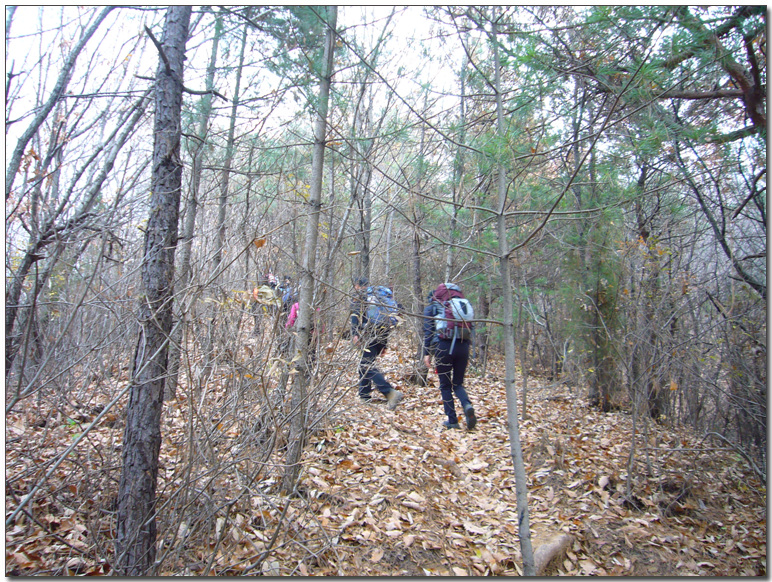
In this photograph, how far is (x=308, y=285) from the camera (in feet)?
9.96

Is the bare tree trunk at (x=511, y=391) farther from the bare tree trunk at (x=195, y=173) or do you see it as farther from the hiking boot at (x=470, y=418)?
the hiking boot at (x=470, y=418)

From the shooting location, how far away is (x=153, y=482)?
2213mm

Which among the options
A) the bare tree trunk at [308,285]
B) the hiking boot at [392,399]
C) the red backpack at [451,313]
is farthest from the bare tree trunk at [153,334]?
the hiking boot at [392,399]

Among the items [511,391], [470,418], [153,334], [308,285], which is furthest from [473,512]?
[153,334]

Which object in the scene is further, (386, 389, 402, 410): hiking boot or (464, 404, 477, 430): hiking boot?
(386, 389, 402, 410): hiking boot

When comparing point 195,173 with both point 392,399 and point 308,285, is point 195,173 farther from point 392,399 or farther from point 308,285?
point 392,399

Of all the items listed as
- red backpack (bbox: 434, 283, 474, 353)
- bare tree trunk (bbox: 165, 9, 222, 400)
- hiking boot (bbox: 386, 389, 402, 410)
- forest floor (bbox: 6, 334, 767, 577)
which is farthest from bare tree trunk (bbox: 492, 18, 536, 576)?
hiking boot (bbox: 386, 389, 402, 410)

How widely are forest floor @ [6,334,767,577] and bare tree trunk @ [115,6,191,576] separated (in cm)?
26

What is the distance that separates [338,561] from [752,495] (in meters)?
3.62

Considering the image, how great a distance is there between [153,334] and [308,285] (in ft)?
3.72

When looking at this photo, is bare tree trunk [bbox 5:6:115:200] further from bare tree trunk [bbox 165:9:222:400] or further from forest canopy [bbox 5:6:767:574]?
bare tree trunk [bbox 165:9:222:400]

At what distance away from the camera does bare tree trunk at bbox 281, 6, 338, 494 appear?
113 inches

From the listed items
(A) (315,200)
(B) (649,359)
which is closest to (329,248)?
(A) (315,200)

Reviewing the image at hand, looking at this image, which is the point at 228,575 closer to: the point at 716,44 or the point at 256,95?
the point at 256,95
